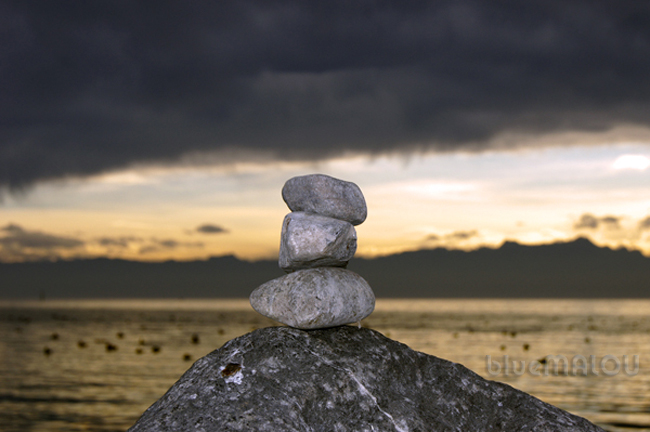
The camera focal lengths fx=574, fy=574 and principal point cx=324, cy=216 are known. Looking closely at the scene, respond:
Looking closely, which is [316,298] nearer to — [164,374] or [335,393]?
[335,393]

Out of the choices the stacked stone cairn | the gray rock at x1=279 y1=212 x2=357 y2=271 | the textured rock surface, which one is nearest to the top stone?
the stacked stone cairn

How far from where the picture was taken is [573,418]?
7.66 m

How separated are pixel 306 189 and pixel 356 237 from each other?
1046 mm

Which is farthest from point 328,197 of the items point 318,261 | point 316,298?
point 316,298

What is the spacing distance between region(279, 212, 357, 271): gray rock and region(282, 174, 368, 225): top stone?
166 mm

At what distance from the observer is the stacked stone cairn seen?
778 cm

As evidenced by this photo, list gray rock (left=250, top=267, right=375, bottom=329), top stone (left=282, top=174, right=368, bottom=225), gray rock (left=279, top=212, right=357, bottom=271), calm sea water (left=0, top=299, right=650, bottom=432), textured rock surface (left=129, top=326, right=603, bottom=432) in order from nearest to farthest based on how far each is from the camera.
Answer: textured rock surface (left=129, top=326, right=603, bottom=432), gray rock (left=250, top=267, right=375, bottom=329), gray rock (left=279, top=212, right=357, bottom=271), top stone (left=282, top=174, right=368, bottom=225), calm sea water (left=0, top=299, right=650, bottom=432)

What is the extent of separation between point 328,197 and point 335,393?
291cm

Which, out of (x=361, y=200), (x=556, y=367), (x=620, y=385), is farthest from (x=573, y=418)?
(x=556, y=367)

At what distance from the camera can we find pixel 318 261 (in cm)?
837

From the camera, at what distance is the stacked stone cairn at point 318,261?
7781 millimetres

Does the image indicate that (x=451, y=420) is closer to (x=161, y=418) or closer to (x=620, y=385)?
(x=161, y=418)

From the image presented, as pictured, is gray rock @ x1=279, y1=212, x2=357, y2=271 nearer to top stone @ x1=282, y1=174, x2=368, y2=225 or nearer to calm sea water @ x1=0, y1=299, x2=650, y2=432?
top stone @ x1=282, y1=174, x2=368, y2=225

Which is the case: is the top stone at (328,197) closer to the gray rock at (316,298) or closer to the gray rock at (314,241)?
the gray rock at (314,241)
